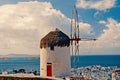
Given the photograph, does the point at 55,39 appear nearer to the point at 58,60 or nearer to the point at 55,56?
the point at 55,56

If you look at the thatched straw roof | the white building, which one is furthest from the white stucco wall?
the thatched straw roof

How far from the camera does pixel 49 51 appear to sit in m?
24.6

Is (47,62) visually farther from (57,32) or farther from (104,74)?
(104,74)

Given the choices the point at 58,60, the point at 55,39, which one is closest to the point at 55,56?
the point at 58,60

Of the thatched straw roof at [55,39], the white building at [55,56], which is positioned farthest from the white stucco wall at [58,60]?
the thatched straw roof at [55,39]

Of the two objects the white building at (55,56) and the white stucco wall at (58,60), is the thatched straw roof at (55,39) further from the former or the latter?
the white stucco wall at (58,60)

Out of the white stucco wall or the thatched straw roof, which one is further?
the thatched straw roof

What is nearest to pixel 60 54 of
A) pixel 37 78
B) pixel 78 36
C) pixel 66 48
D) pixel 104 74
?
pixel 66 48

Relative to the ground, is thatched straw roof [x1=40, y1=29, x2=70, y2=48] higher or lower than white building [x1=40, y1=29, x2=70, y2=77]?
higher

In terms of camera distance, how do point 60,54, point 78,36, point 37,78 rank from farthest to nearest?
point 78,36 < point 60,54 < point 37,78

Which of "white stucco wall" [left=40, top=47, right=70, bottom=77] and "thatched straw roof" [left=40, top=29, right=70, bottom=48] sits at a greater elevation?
"thatched straw roof" [left=40, top=29, right=70, bottom=48]

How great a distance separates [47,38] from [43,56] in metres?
1.33

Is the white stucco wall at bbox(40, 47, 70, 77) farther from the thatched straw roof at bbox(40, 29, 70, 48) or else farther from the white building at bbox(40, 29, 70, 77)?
the thatched straw roof at bbox(40, 29, 70, 48)

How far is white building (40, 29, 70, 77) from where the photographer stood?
80.2 ft
